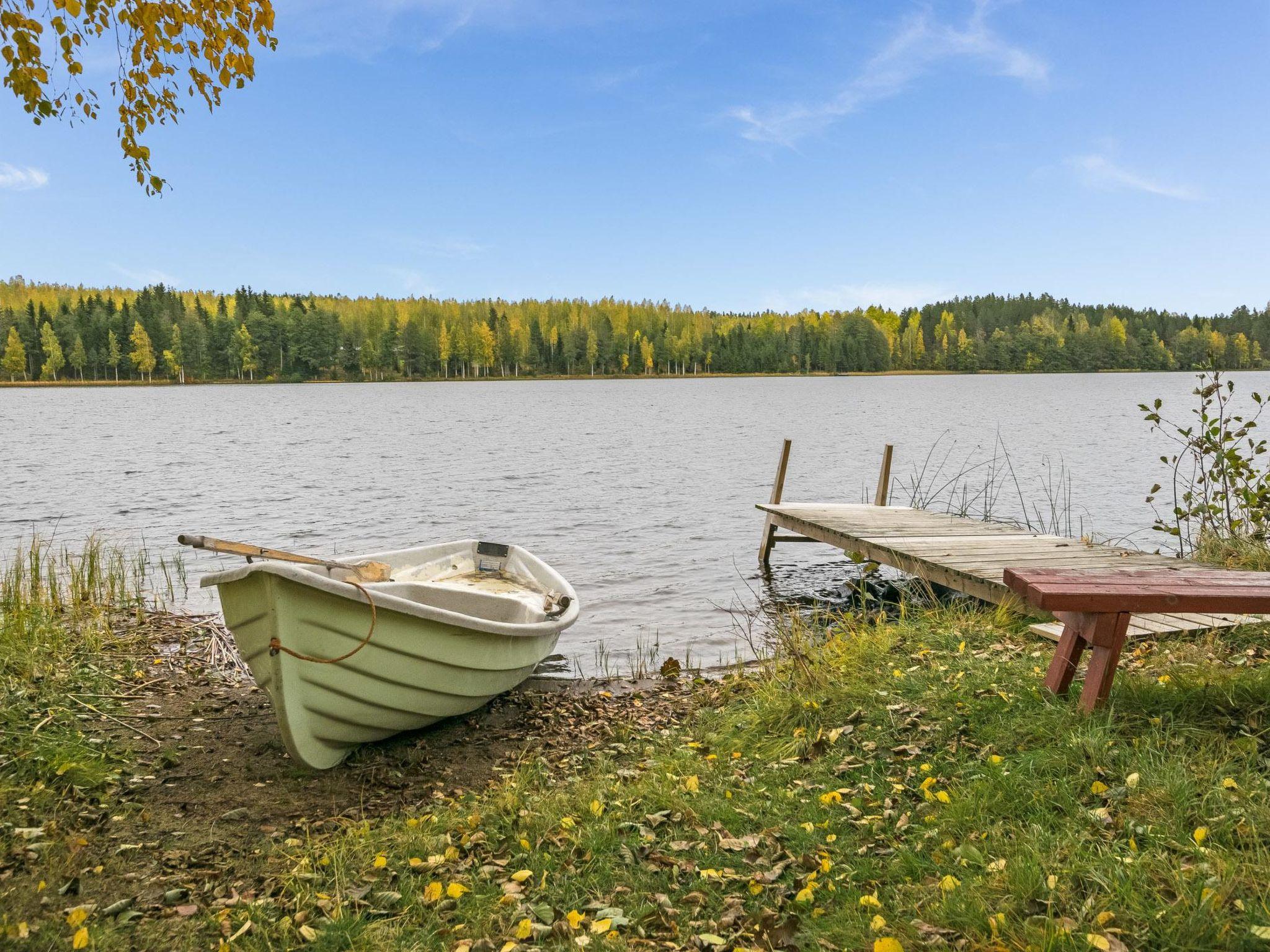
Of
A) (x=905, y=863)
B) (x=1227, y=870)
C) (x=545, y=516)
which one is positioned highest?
(x=1227, y=870)

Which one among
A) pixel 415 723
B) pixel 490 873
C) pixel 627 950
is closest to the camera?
pixel 627 950

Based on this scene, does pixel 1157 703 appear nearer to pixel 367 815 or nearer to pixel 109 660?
pixel 367 815

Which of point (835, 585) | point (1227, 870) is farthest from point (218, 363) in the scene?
point (1227, 870)

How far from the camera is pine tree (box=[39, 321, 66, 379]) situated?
125812 millimetres

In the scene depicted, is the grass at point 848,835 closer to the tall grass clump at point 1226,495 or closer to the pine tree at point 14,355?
the tall grass clump at point 1226,495

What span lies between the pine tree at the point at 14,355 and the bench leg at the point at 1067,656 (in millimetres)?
150519

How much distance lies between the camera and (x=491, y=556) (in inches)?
426

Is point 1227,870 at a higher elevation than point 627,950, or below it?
higher

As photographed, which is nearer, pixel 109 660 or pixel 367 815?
pixel 367 815

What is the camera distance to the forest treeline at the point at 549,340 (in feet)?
434

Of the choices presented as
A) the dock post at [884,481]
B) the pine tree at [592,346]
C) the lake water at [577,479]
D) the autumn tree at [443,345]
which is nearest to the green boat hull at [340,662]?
the lake water at [577,479]

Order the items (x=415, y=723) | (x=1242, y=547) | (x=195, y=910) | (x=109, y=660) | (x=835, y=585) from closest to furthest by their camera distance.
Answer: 1. (x=195, y=910)
2. (x=415, y=723)
3. (x=109, y=660)
4. (x=1242, y=547)
5. (x=835, y=585)

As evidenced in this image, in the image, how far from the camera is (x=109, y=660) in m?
8.30

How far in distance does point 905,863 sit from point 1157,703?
1.85 m
